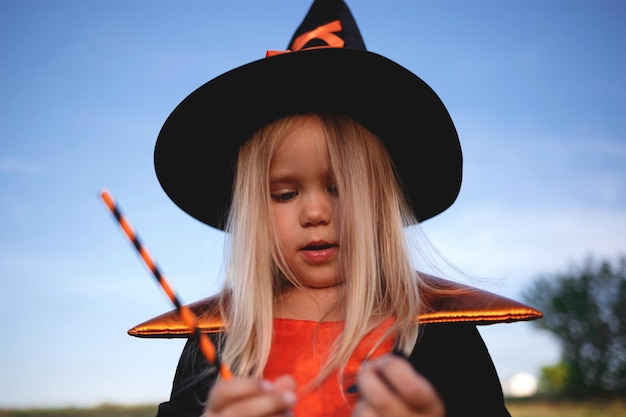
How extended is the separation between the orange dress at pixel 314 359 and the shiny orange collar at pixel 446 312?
15 cm

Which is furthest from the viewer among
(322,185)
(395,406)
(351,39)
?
(351,39)

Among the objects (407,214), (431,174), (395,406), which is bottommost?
(395,406)

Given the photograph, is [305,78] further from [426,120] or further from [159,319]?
[159,319]

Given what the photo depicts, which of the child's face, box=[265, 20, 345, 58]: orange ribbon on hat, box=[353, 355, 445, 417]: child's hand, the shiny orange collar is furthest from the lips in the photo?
box=[353, 355, 445, 417]: child's hand

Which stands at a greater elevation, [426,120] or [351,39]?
[351,39]

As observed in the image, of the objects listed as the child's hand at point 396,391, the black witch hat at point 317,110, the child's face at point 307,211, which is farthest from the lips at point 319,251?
the child's hand at point 396,391

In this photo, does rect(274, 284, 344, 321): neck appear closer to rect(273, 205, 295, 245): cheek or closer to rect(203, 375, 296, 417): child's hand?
rect(273, 205, 295, 245): cheek

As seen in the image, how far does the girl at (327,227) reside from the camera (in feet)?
5.50

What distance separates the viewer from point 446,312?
1.72 meters

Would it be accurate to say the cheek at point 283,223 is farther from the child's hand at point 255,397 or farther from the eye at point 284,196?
the child's hand at point 255,397

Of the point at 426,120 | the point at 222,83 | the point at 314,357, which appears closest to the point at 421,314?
the point at 314,357

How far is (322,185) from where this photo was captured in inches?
70.9

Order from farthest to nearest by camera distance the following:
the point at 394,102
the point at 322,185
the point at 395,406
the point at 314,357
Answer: the point at 394,102 < the point at 322,185 < the point at 314,357 < the point at 395,406

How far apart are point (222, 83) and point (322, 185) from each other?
1.51ft
